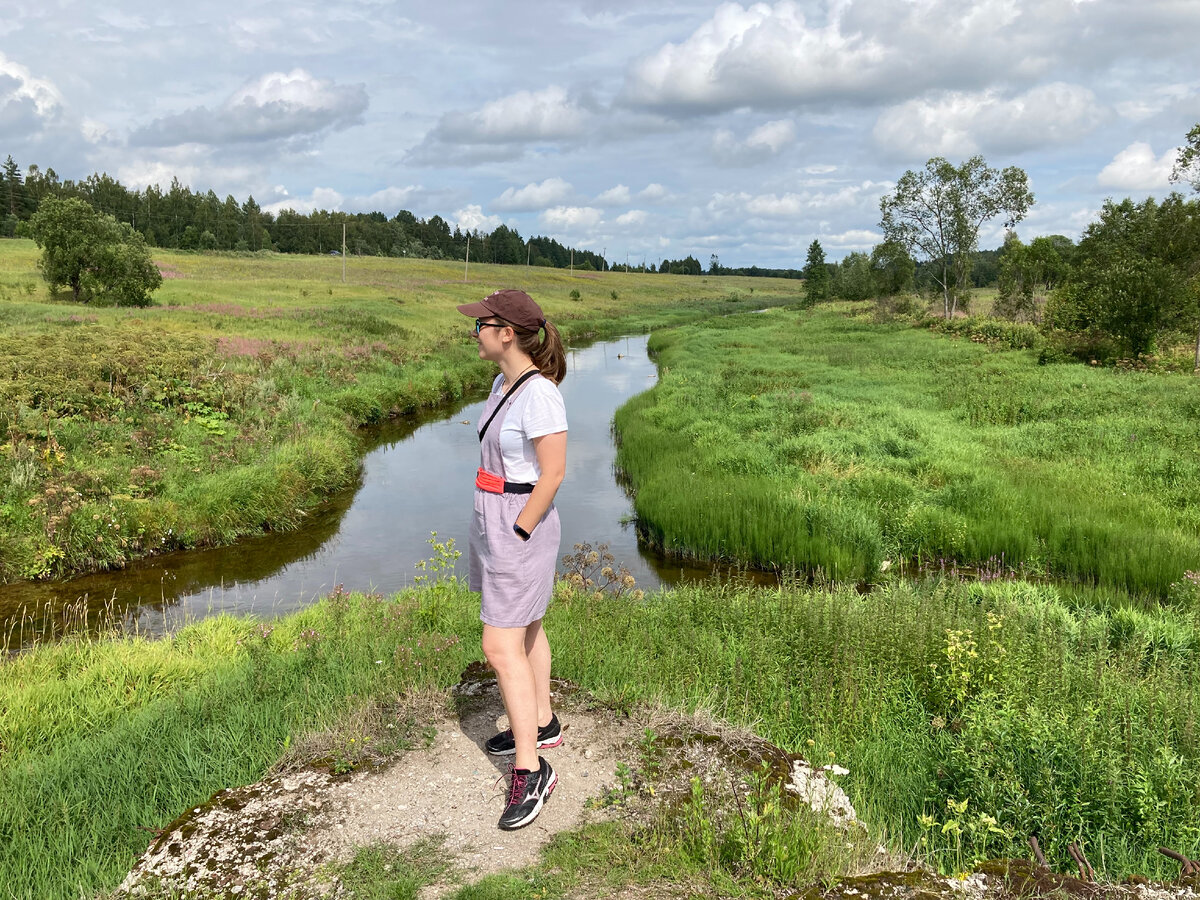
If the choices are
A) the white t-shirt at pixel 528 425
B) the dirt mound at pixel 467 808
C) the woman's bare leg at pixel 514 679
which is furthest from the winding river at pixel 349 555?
the white t-shirt at pixel 528 425

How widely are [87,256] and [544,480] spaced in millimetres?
35970

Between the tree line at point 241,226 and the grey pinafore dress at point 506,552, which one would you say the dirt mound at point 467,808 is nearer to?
the grey pinafore dress at point 506,552

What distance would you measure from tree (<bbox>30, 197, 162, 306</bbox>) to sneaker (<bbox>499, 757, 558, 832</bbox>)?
115ft

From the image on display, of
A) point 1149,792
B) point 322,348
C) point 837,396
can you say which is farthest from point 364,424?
point 1149,792

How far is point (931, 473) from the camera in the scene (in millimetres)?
12977

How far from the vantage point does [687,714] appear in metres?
4.43

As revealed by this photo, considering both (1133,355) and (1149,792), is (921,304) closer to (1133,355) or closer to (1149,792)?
(1133,355)

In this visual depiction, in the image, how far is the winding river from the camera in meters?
9.32

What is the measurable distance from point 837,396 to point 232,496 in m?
14.9

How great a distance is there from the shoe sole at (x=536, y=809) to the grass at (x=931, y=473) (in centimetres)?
750

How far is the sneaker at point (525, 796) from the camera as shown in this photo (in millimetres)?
3484

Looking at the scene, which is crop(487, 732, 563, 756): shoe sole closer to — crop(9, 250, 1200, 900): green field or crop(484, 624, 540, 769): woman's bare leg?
crop(484, 624, 540, 769): woman's bare leg

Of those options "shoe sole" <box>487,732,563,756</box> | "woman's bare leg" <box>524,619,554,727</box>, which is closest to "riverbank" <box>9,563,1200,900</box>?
"shoe sole" <box>487,732,563,756</box>

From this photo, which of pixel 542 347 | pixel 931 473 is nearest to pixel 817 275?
pixel 931 473
